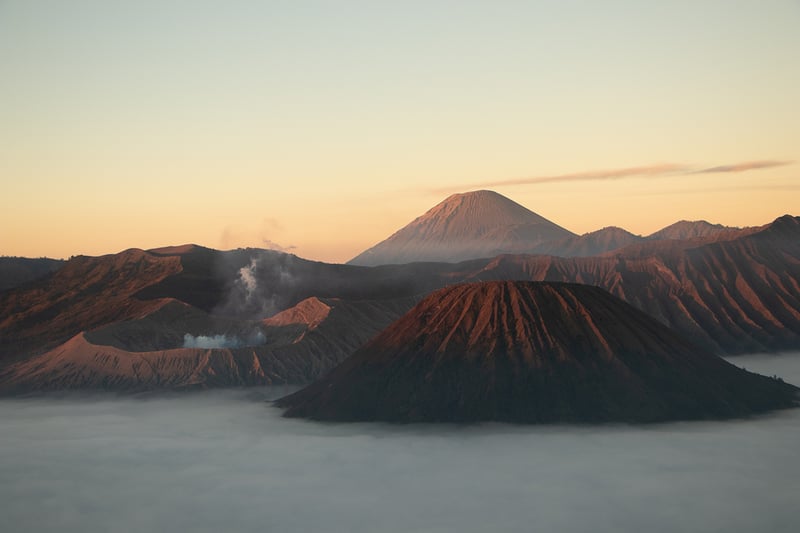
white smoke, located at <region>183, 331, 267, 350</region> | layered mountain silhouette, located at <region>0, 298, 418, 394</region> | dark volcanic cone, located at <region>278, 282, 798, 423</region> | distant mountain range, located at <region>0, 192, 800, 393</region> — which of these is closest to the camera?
dark volcanic cone, located at <region>278, 282, 798, 423</region>

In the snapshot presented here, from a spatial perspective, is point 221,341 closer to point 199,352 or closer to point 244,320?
point 199,352

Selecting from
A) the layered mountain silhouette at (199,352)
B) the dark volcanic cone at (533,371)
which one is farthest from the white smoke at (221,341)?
the dark volcanic cone at (533,371)

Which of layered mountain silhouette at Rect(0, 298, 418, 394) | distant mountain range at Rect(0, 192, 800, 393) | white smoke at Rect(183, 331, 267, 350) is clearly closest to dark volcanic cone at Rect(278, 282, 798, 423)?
layered mountain silhouette at Rect(0, 298, 418, 394)

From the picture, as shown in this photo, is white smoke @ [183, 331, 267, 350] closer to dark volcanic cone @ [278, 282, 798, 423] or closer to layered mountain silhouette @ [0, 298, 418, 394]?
layered mountain silhouette @ [0, 298, 418, 394]

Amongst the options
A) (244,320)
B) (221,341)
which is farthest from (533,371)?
(244,320)

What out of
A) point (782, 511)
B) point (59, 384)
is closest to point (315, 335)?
point (59, 384)

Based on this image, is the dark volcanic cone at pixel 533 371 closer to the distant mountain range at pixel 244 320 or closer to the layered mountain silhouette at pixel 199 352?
the layered mountain silhouette at pixel 199 352

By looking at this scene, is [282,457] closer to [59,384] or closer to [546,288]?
[546,288]
